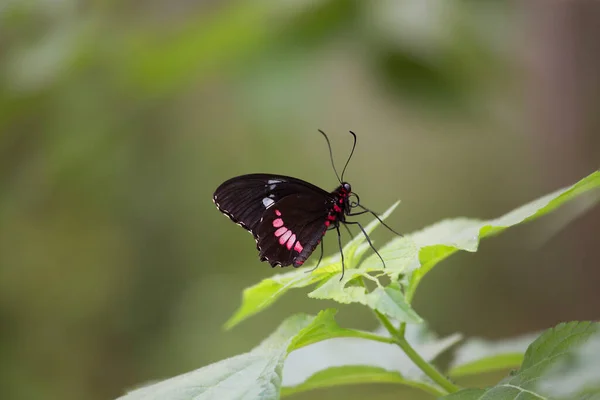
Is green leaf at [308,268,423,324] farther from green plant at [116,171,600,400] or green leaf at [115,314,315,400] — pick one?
green leaf at [115,314,315,400]

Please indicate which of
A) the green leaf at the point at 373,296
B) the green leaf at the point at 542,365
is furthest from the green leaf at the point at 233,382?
the green leaf at the point at 542,365

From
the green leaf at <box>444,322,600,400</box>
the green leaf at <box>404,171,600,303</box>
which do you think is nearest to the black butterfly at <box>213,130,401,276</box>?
the green leaf at <box>404,171,600,303</box>

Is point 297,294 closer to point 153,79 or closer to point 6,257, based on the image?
point 6,257

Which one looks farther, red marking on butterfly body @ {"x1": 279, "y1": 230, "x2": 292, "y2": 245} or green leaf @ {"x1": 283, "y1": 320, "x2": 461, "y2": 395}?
red marking on butterfly body @ {"x1": 279, "y1": 230, "x2": 292, "y2": 245}

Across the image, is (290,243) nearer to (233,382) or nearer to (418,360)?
(418,360)

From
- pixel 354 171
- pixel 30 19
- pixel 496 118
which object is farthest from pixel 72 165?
pixel 354 171

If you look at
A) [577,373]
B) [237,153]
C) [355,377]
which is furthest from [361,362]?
[237,153]
